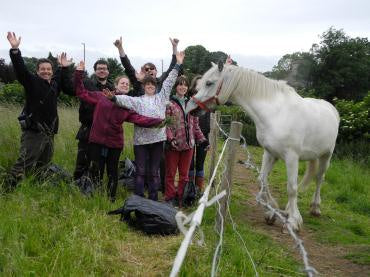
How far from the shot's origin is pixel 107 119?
4508mm

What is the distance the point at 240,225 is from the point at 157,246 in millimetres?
1584

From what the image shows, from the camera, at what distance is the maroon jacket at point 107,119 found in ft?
14.7

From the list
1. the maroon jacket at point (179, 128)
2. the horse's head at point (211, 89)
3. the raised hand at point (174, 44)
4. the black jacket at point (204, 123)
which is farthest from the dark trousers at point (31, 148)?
the black jacket at point (204, 123)

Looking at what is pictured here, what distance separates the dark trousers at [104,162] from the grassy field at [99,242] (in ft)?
0.72

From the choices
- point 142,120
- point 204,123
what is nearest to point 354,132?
point 204,123

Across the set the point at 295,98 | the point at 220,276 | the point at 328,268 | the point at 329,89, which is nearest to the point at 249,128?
the point at 295,98

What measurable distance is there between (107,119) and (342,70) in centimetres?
3957

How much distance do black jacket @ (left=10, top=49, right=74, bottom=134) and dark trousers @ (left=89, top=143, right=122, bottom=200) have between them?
571mm

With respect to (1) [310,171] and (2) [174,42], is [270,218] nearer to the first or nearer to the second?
(1) [310,171]

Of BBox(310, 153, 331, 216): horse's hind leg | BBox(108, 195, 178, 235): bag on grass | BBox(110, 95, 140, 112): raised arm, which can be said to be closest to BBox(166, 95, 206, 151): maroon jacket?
BBox(110, 95, 140, 112): raised arm

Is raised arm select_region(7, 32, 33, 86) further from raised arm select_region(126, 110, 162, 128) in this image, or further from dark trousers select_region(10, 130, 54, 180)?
raised arm select_region(126, 110, 162, 128)

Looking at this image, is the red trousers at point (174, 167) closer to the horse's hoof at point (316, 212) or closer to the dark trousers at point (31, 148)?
the dark trousers at point (31, 148)

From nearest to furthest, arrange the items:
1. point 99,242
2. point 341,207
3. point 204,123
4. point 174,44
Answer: point 99,242, point 174,44, point 204,123, point 341,207

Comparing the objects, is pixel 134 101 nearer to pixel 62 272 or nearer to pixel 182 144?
pixel 182 144
